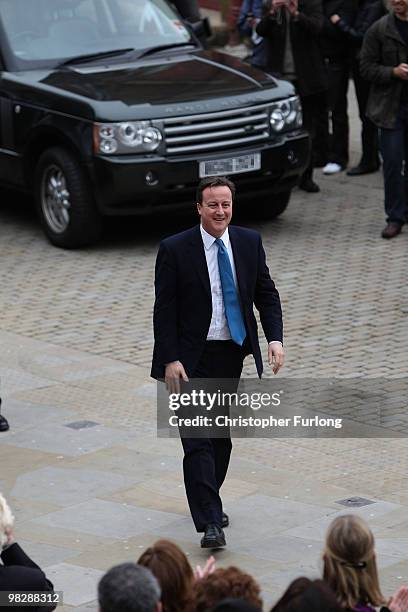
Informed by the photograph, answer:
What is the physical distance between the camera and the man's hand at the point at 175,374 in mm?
7703

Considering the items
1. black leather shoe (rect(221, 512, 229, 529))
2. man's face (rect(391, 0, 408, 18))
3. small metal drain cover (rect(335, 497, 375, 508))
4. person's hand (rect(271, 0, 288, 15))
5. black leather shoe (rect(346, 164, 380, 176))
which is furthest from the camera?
black leather shoe (rect(346, 164, 380, 176))

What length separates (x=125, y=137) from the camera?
13.3 m

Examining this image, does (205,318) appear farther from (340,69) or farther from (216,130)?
(340,69)

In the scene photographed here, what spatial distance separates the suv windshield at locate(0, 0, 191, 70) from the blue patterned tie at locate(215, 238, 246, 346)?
699 centimetres

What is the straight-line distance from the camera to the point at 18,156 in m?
14.3

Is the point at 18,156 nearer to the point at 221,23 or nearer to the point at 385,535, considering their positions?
the point at 385,535

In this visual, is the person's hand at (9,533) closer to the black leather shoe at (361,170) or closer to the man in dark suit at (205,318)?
the man in dark suit at (205,318)

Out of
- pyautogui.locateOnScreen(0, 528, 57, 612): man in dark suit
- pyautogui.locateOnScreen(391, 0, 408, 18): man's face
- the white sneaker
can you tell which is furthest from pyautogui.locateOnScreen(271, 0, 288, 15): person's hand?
pyautogui.locateOnScreen(0, 528, 57, 612): man in dark suit

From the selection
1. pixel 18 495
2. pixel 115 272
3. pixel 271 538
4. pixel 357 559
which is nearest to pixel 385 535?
pixel 271 538

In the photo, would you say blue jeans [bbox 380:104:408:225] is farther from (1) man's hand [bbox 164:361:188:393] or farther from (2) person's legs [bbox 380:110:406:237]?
(1) man's hand [bbox 164:361:188:393]

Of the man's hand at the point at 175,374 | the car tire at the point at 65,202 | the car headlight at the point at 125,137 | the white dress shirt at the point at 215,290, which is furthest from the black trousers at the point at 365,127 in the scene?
the man's hand at the point at 175,374

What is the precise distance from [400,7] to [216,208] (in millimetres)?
5894

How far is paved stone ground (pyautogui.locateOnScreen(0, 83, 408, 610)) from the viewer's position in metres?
7.90

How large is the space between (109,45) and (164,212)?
1960 millimetres
